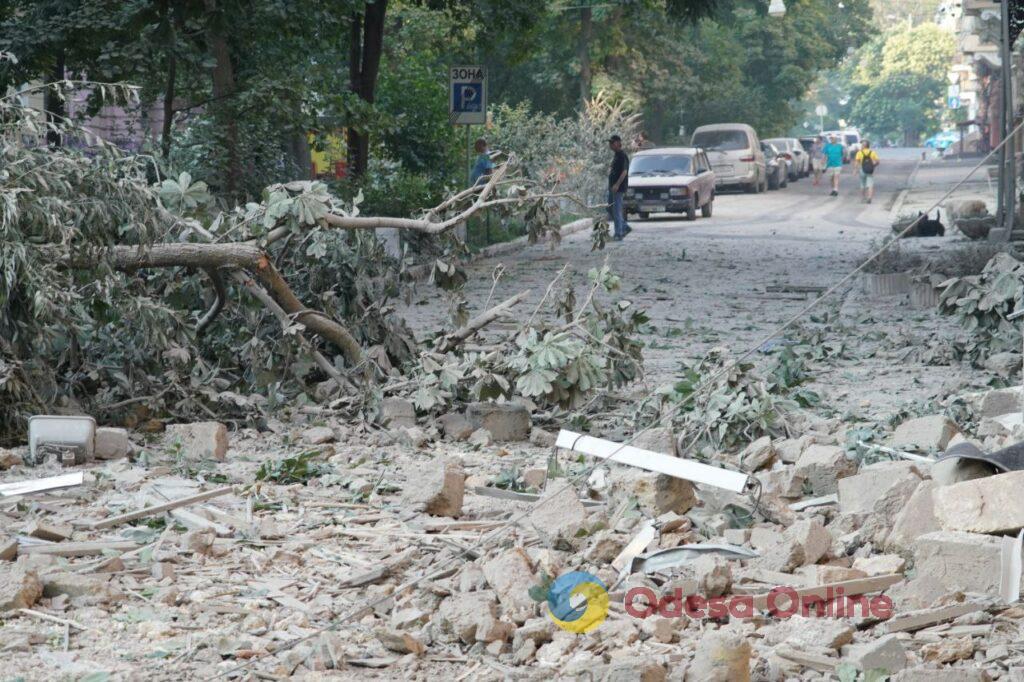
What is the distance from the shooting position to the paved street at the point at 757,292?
11.1m

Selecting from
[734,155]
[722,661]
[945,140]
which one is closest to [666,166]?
[734,155]

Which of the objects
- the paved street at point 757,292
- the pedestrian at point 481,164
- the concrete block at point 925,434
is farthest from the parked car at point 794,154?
the concrete block at point 925,434

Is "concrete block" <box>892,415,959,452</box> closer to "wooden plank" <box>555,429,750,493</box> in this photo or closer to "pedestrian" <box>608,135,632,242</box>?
"wooden plank" <box>555,429,750,493</box>

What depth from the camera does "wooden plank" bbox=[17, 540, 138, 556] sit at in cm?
608

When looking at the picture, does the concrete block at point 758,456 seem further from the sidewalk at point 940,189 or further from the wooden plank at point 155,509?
the sidewalk at point 940,189

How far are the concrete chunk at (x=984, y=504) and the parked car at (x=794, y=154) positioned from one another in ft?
160

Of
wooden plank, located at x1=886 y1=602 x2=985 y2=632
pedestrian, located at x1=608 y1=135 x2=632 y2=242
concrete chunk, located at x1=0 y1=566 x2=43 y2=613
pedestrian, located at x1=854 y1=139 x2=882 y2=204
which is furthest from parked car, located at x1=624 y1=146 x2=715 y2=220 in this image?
wooden plank, located at x1=886 y1=602 x2=985 y2=632

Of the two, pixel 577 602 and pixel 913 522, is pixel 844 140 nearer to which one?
pixel 913 522

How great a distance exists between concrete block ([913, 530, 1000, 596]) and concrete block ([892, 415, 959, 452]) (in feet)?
6.78

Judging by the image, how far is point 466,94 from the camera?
21844mm

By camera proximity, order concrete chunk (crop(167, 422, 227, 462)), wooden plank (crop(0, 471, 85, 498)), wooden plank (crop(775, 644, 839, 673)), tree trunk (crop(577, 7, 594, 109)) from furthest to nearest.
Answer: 1. tree trunk (crop(577, 7, 594, 109))
2. concrete chunk (crop(167, 422, 227, 462))
3. wooden plank (crop(0, 471, 85, 498))
4. wooden plank (crop(775, 644, 839, 673))

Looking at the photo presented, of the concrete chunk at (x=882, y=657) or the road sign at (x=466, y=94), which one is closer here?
the concrete chunk at (x=882, y=657)

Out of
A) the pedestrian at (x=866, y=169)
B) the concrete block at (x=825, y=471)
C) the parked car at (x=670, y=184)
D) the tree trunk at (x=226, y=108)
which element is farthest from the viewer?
the pedestrian at (x=866, y=169)

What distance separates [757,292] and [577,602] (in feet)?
42.5
